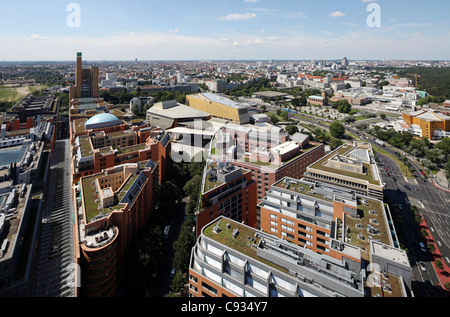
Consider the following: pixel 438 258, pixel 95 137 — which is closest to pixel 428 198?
pixel 438 258

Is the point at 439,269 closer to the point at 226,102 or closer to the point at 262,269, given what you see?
the point at 262,269

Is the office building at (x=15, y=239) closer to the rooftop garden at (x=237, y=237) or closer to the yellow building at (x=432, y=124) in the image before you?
the rooftop garden at (x=237, y=237)

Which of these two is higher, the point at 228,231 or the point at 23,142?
A: the point at 23,142

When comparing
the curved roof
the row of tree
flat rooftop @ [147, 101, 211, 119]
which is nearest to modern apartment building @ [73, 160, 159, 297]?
the curved roof

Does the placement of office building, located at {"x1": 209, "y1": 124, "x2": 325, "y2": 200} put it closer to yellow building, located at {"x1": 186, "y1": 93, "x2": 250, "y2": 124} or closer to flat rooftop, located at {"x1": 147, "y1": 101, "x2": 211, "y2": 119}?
yellow building, located at {"x1": 186, "y1": 93, "x2": 250, "y2": 124}
